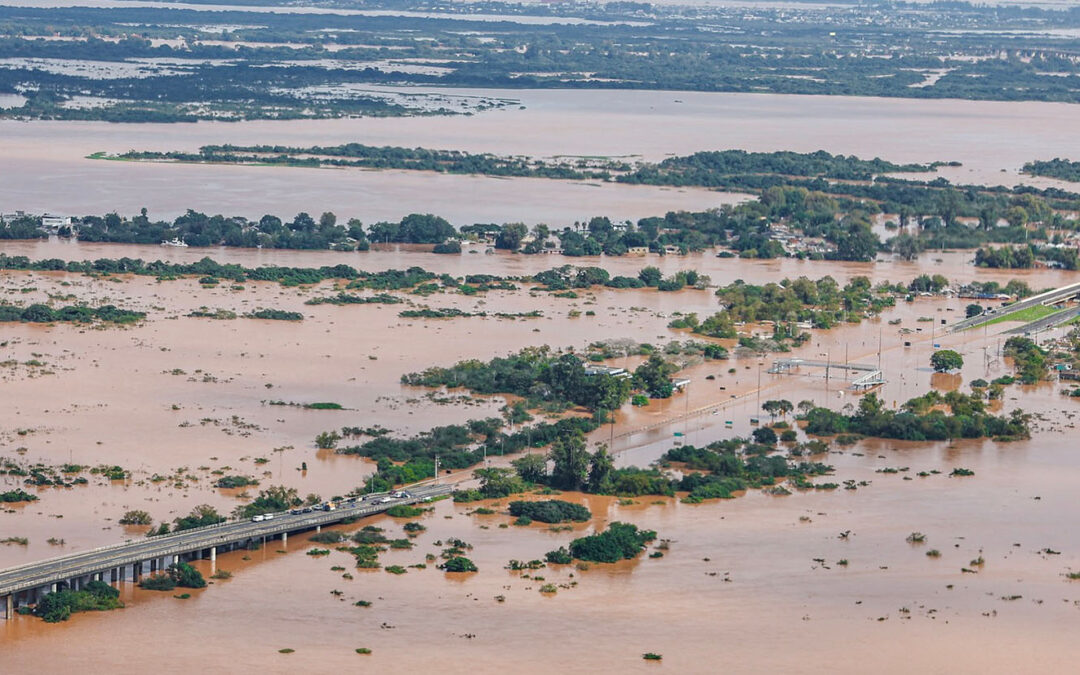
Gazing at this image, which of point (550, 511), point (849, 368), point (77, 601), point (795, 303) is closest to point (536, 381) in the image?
point (849, 368)

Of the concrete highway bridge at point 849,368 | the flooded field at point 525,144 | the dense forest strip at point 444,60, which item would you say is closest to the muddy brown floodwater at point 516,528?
the concrete highway bridge at point 849,368

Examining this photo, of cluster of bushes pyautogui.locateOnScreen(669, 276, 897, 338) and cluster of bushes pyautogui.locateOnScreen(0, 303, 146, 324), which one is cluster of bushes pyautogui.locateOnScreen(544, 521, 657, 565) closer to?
cluster of bushes pyautogui.locateOnScreen(669, 276, 897, 338)

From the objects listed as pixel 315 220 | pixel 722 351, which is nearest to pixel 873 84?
pixel 315 220

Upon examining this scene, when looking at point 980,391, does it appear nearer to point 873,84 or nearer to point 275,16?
point 873,84

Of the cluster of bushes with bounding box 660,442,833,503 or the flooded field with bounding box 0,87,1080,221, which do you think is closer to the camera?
the cluster of bushes with bounding box 660,442,833,503

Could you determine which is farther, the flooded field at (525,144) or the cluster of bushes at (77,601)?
the flooded field at (525,144)

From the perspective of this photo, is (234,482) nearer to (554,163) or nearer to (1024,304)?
(1024,304)

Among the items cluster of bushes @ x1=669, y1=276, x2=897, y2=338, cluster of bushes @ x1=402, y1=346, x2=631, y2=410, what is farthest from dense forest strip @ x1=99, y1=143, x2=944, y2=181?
cluster of bushes @ x1=402, y1=346, x2=631, y2=410

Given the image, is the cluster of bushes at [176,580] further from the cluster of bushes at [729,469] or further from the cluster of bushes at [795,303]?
the cluster of bushes at [795,303]
